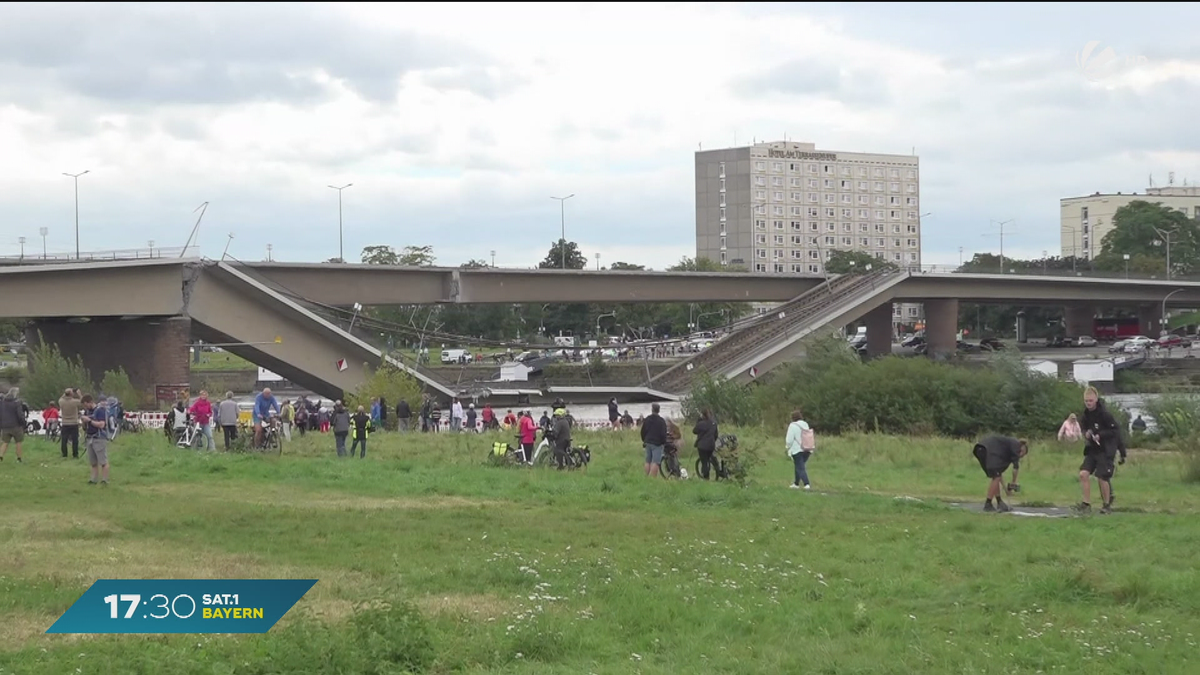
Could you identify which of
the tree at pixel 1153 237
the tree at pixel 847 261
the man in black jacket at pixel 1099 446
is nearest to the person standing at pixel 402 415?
the man in black jacket at pixel 1099 446

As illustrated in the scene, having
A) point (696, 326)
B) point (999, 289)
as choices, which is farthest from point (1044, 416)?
point (696, 326)

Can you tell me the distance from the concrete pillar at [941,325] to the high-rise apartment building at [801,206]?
73.6m

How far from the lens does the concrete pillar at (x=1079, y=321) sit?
130000 mm

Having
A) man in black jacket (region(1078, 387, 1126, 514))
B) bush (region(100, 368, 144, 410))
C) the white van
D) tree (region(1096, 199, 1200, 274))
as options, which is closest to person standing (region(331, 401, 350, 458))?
man in black jacket (region(1078, 387, 1126, 514))

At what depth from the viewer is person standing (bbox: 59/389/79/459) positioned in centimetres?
2789

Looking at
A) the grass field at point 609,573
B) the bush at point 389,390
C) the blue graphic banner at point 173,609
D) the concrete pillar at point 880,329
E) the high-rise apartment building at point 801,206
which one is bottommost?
the grass field at point 609,573

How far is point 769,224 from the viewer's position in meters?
183

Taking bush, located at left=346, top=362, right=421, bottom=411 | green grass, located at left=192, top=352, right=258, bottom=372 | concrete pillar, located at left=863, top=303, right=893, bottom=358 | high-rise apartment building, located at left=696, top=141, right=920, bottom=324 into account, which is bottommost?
bush, located at left=346, top=362, right=421, bottom=411

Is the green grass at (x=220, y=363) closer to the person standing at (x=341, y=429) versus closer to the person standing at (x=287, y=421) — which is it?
the person standing at (x=287, y=421)

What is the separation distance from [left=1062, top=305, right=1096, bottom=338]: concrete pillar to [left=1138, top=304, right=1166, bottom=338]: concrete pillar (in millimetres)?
6730

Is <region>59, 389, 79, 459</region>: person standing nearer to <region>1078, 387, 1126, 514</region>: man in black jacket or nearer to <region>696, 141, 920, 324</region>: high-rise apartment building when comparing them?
<region>1078, 387, 1126, 514</region>: man in black jacket

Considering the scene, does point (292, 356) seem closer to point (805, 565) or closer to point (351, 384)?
point (351, 384)

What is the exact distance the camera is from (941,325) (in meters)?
100

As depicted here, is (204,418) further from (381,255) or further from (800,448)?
(381,255)
